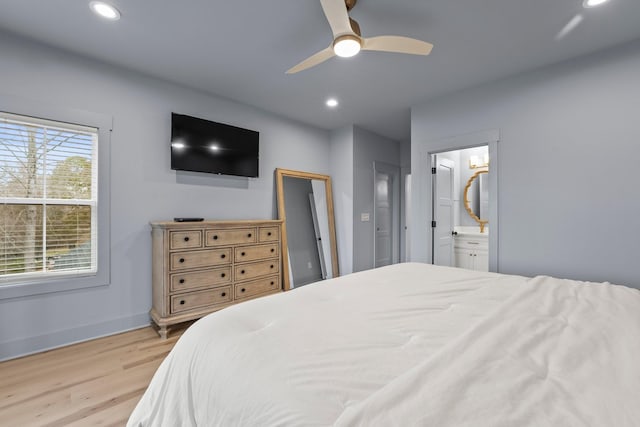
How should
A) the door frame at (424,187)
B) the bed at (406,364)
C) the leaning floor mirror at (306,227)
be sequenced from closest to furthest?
the bed at (406,364), the door frame at (424,187), the leaning floor mirror at (306,227)

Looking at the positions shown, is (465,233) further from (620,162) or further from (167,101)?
(167,101)

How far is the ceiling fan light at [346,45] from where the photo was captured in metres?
1.77

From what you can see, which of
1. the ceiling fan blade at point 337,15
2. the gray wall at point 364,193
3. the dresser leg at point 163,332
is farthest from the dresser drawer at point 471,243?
the dresser leg at point 163,332

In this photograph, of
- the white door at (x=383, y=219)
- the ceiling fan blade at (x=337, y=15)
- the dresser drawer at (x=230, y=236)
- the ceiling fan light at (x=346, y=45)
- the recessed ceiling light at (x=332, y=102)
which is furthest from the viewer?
the white door at (x=383, y=219)

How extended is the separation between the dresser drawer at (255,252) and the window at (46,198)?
51.7 inches

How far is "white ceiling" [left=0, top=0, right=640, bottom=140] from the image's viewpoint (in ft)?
6.36

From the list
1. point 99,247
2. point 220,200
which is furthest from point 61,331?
point 220,200

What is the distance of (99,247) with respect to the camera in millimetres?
2584

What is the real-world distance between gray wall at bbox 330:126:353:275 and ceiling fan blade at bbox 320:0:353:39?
272cm

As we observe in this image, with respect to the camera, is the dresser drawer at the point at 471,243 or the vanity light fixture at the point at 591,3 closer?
the vanity light fixture at the point at 591,3

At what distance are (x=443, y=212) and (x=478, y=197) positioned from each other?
1164 millimetres

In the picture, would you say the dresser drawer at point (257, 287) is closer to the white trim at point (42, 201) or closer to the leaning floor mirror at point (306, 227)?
the leaning floor mirror at point (306, 227)

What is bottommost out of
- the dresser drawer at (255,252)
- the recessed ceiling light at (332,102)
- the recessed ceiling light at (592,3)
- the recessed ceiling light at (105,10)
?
the dresser drawer at (255,252)

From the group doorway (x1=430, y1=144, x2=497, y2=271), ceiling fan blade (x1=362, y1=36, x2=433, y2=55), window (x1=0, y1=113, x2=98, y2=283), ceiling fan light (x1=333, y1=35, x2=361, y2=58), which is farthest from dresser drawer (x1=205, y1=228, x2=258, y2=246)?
doorway (x1=430, y1=144, x2=497, y2=271)
